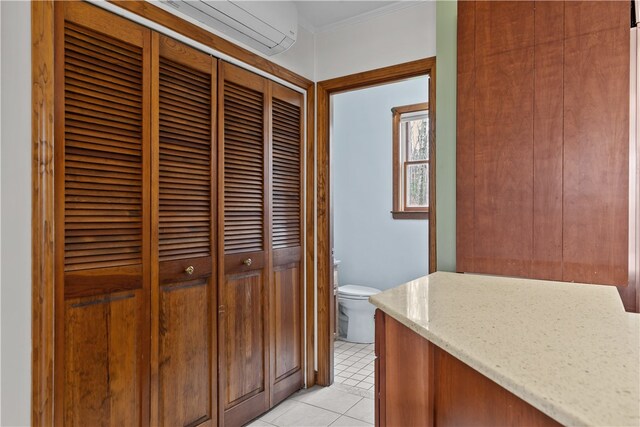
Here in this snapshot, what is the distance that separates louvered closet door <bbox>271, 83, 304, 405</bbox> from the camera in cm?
249

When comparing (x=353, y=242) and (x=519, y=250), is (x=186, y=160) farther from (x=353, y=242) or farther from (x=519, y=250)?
(x=353, y=242)

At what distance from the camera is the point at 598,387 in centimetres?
66

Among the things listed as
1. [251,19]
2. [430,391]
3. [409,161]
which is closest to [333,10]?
[251,19]

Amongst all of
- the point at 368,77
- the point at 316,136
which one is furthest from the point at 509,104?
the point at 316,136

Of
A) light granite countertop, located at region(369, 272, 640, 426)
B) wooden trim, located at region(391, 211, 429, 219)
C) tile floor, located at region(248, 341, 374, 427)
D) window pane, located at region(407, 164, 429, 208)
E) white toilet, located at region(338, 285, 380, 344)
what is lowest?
tile floor, located at region(248, 341, 374, 427)

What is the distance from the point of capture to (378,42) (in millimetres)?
2555

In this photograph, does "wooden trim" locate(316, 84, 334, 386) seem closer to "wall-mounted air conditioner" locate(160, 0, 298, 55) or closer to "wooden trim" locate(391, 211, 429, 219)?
"wall-mounted air conditioner" locate(160, 0, 298, 55)

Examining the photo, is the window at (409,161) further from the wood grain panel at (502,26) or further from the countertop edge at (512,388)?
the countertop edge at (512,388)

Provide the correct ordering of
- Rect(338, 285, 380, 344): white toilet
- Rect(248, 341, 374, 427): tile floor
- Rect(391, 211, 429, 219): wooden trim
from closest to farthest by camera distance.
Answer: Rect(248, 341, 374, 427): tile floor → Rect(338, 285, 380, 344): white toilet → Rect(391, 211, 429, 219): wooden trim

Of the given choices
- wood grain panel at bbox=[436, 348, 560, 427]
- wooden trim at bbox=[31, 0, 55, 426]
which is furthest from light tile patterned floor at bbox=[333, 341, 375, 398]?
wooden trim at bbox=[31, 0, 55, 426]

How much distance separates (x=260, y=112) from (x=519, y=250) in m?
1.58

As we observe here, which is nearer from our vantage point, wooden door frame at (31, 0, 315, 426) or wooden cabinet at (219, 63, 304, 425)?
wooden door frame at (31, 0, 315, 426)

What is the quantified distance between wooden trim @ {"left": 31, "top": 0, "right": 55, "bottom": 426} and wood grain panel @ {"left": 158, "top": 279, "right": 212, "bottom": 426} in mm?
488

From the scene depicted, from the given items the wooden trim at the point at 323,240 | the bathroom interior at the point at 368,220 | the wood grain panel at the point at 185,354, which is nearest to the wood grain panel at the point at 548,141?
the wooden trim at the point at 323,240
